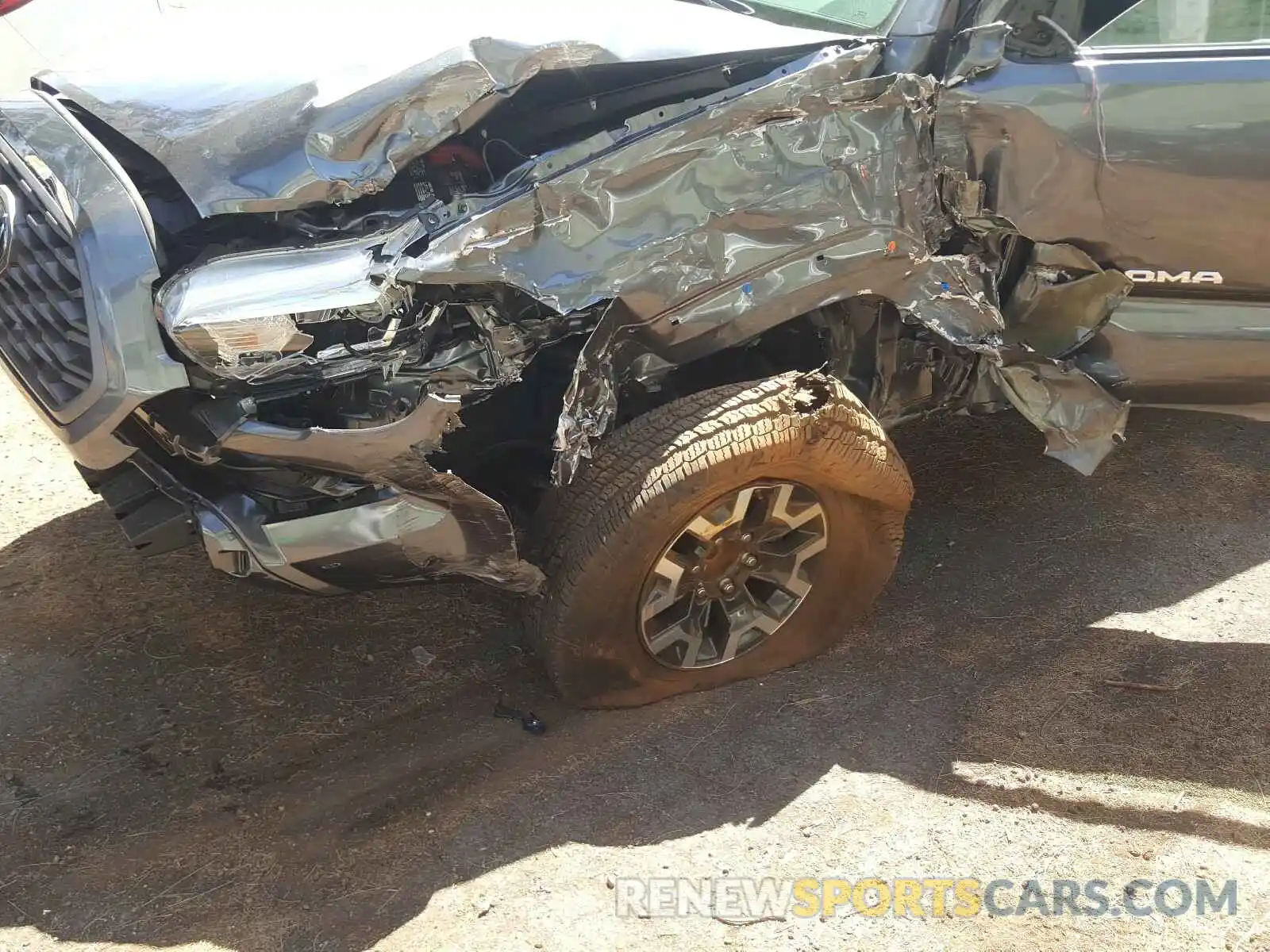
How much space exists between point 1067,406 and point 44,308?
2635 millimetres

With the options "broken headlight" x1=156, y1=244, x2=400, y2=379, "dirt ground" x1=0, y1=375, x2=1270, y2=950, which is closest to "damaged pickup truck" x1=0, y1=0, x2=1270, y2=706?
"broken headlight" x1=156, y1=244, x2=400, y2=379

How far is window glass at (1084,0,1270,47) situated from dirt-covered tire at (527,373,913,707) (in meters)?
1.21

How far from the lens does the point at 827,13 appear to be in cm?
297

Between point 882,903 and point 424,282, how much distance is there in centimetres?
168

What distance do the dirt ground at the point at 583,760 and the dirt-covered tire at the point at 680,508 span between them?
0.19m

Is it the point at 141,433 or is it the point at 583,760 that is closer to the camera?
the point at 141,433

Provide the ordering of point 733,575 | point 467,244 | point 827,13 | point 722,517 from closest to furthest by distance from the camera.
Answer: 1. point 467,244
2. point 722,517
3. point 733,575
4. point 827,13

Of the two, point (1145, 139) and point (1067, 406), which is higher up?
point (1145, 139)

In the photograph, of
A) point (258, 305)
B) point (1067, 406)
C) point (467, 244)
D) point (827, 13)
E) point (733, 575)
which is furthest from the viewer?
point (1067, 406)

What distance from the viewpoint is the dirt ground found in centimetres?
233

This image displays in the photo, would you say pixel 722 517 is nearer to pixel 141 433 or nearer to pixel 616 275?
pixel 616 275

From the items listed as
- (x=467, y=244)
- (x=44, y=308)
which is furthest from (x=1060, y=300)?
(x=44, y=308)

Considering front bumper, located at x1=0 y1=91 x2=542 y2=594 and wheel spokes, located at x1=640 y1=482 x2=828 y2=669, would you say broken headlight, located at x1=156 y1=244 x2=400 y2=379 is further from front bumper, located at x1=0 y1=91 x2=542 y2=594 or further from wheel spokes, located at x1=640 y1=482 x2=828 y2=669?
wheel spokes, located at x1=640 y1=482 x2=828 y2=669

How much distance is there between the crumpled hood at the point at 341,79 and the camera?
234cm
